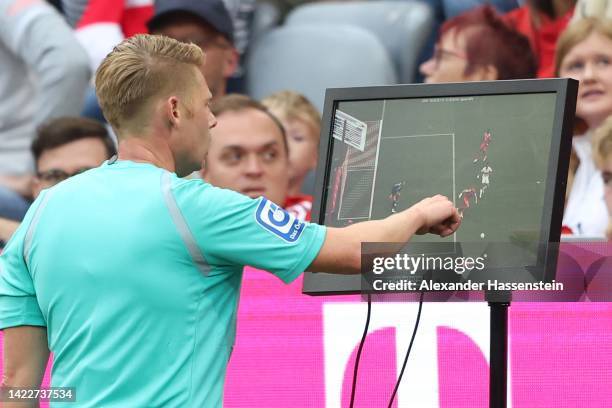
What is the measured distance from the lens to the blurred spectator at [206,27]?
6.02 m

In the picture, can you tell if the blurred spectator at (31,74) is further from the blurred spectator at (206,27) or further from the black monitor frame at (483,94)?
the black monitor frame at (483,94)

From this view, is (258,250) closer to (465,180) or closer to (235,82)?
(465,180)

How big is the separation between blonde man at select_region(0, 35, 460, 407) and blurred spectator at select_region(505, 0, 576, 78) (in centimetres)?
339

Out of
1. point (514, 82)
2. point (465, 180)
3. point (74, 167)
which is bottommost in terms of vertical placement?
point (465, 180)

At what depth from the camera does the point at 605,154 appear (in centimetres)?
501

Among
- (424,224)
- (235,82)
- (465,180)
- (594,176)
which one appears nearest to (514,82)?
(465,180)

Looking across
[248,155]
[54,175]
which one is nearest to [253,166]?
[248,155]

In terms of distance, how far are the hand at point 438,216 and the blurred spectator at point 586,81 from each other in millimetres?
2520

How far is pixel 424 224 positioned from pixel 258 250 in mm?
412

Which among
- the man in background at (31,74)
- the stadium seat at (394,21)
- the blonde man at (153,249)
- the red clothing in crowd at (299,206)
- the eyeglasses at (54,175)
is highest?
the stadium seat at (394,21)

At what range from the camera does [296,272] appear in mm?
2670

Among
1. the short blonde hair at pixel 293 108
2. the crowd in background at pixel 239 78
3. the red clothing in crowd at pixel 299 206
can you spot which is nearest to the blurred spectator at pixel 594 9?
the crowd in background at pixel 239 78

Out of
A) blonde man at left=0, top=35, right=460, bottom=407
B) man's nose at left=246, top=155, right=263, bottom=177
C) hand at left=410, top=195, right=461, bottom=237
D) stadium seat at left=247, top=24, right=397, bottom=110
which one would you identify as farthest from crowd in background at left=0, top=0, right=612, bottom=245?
blonde man at left=0, top=35, right=460, bottom=407

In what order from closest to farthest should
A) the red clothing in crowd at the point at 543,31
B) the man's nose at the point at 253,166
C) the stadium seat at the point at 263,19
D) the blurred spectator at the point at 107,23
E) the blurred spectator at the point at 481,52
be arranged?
the man's nose at the point at 253,166, the blurred spectator at the point at 481,52, the red clothing in crowd at the point at 543,31, the blurred spectator at the point at 107,23, the stadium seat at the point at 263,19
